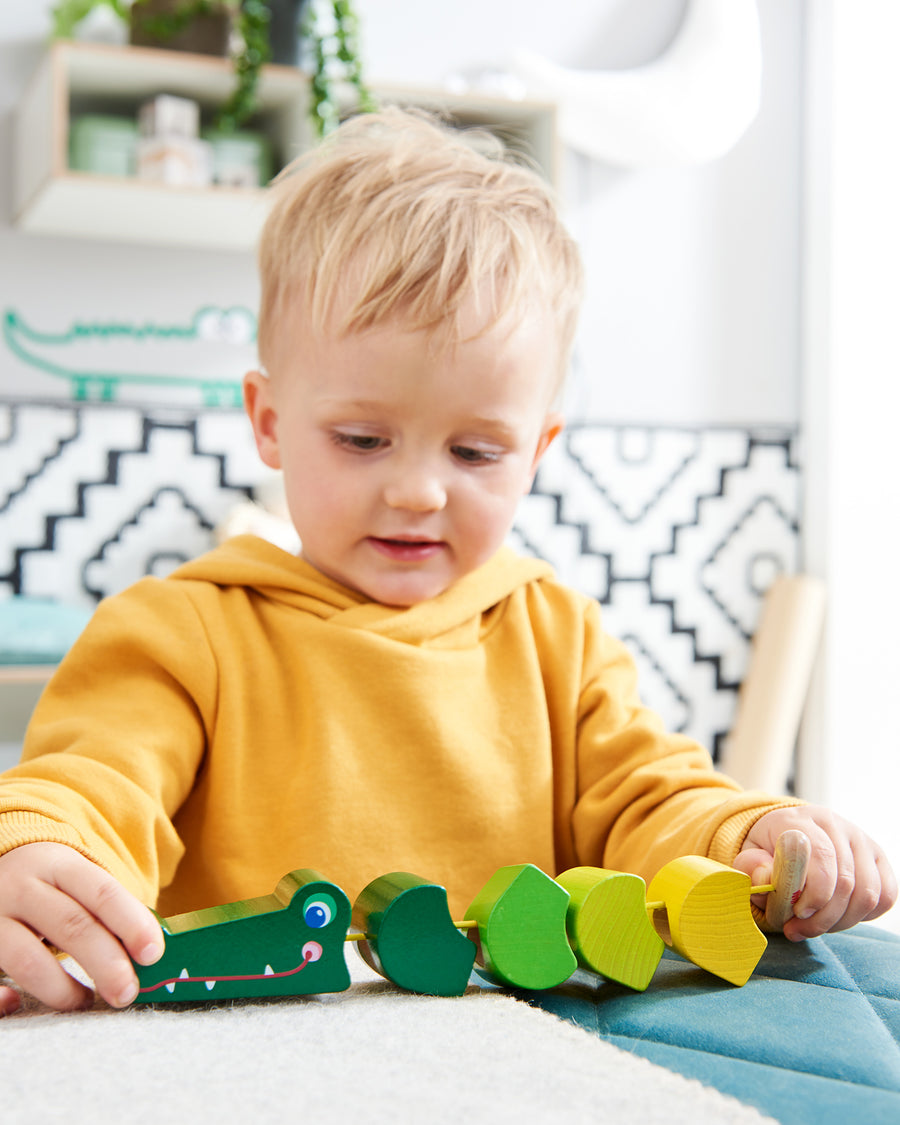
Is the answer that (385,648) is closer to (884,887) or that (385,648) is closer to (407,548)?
(407,548)

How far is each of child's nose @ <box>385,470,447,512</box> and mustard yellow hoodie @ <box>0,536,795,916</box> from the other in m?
0.09

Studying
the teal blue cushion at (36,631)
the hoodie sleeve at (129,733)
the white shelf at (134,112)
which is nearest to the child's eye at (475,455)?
the hoodie sleeve at (129,733)

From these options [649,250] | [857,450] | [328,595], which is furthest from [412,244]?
[857,450]

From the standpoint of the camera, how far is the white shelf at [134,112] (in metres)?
1.63

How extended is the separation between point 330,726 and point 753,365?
6.10 feet

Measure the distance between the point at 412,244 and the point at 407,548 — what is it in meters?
0.21

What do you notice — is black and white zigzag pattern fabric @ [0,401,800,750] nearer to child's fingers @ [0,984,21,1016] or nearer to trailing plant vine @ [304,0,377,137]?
trailing plant vine @ [304,0,377,137]

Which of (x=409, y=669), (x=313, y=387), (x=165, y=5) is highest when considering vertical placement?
(x=165, y=5)

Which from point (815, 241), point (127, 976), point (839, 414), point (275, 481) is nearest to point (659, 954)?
point (127, 976)

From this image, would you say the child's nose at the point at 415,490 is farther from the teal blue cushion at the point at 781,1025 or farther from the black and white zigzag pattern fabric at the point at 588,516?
the black and white zigzag pattern fabric at the point at 588,516

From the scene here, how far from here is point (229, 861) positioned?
0.71 metres

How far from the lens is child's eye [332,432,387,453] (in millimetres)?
745

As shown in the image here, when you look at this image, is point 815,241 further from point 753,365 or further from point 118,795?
point 118,795

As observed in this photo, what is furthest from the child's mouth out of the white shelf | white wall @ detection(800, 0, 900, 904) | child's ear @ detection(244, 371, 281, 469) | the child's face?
white wall @ detection(800, 0, 900, 904)
